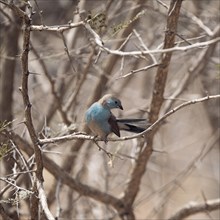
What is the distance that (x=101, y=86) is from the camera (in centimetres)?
400

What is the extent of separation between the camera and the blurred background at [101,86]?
365cm

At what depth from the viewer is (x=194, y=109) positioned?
6680 mm

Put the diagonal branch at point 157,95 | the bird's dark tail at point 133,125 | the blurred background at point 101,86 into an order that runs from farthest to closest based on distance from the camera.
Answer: the blurred background at point 101,86
the diagonal branch at point 157,95
the bird's dark tail at point 133,125

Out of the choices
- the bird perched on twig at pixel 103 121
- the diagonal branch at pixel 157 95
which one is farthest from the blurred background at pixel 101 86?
the bird perched on twig at pixel 103 121

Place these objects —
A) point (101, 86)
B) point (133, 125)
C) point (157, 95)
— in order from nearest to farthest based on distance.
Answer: point (133, 125) → point (157, 95) → point (101, 86)

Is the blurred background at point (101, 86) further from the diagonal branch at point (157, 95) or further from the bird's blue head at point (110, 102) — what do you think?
the bird's blue head at point (110, 102)

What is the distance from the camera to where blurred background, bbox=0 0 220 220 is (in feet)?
12.0

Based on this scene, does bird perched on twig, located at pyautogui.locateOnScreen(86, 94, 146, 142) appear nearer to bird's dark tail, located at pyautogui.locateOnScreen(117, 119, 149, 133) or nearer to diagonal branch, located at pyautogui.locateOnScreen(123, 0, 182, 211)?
bird's dark tail, located at pyautogui.locateOnScreen(117, 119, 149, 133)

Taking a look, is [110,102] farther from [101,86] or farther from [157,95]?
[101,86]

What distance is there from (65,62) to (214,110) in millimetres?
1885

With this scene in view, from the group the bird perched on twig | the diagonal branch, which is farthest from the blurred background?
the bird perched on twig

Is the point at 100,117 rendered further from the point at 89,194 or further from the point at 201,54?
the point at 201,54

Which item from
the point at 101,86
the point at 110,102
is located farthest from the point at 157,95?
the point at 101,86

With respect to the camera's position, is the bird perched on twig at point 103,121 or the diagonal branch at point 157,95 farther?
the diagonal branch at point 157,95
